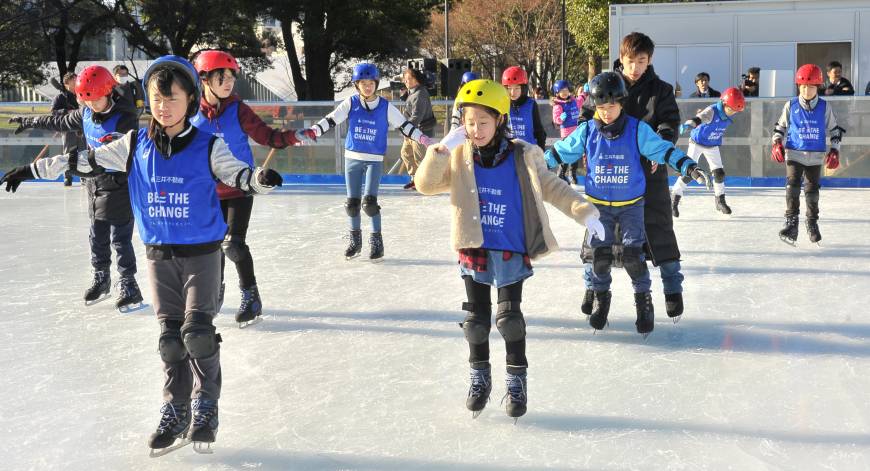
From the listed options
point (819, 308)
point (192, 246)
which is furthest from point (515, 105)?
point (192, 246)

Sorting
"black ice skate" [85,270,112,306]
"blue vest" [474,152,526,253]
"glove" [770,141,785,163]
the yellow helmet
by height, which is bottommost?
"black ice skate" [85,270,112,306]

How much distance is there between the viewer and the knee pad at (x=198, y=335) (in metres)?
3.18

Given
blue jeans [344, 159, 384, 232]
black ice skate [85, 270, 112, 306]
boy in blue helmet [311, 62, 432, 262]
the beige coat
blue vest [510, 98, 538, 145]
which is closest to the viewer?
the beige coat

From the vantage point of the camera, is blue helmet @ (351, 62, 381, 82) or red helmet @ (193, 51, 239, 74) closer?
red helmet @ (193, 51, 239, 74)

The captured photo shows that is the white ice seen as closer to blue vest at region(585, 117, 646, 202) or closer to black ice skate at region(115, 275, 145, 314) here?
black ice skate at region(115, 275, 145, 314)

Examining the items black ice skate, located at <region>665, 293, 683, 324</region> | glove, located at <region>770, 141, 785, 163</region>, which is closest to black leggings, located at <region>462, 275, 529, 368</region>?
black ice skate, located at <region>665, 293, 683, 324</region>

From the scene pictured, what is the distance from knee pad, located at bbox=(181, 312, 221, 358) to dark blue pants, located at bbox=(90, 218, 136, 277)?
2.51 metres

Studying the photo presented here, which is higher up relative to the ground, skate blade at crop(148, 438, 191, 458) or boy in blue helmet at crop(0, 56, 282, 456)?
boy in blue helmet at crop(0, 56, 282, 456)

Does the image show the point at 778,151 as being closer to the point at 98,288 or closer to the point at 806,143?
the point at 806,143

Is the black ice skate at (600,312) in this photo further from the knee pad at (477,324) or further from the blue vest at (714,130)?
the blue vest at (714,130)

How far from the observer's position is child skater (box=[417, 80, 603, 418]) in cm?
348

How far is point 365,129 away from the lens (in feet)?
23.0

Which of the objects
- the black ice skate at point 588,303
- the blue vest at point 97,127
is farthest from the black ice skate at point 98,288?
the black ice skate at point 588,303

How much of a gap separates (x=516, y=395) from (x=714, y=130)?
6.78m
